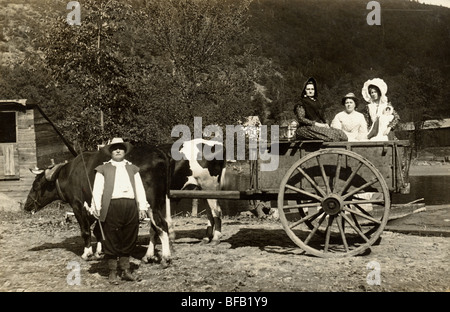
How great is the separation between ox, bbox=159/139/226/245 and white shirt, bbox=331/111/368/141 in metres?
2.35

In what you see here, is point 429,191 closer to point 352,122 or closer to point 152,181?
point 352,122

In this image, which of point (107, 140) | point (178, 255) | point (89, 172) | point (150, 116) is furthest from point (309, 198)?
point (150, 116)

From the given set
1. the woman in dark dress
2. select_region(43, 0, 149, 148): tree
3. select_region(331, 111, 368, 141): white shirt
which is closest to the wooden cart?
the woman in dark dress

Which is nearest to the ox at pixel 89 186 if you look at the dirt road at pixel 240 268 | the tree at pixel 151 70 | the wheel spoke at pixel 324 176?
the dirt road at pixel 240 268

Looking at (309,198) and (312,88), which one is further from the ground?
(312,88)

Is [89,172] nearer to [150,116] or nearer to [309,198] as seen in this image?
[309,198]

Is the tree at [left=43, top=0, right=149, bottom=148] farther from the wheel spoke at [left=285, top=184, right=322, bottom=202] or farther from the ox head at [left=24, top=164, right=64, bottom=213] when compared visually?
the wheel spoke at [left=285, top=184, right=322, bottom=202]

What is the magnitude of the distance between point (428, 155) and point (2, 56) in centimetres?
4565

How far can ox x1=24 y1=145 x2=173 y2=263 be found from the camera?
256 inches

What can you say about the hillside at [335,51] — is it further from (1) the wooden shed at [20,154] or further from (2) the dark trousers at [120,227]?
(2) the dark trousers at [120,227]

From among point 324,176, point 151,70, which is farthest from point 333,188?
point 151,70
